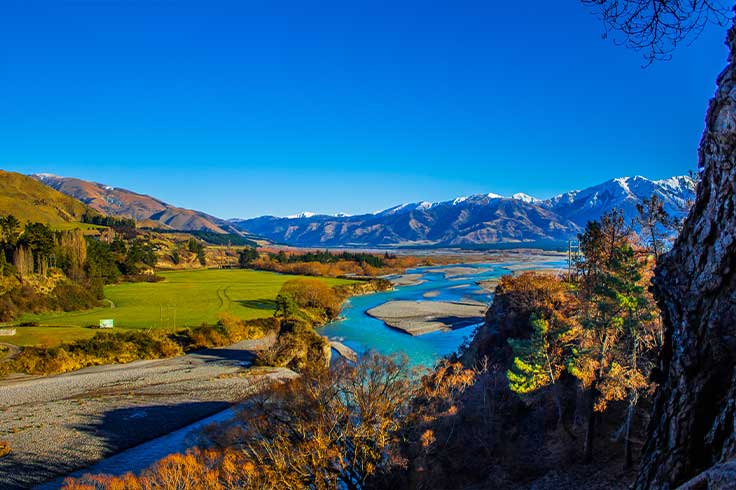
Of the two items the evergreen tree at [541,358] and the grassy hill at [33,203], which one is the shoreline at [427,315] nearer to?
the evergreen tree at [541,358]

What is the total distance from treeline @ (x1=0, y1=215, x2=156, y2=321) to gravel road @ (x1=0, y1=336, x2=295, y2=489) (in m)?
26.9

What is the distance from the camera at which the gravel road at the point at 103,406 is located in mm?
23609

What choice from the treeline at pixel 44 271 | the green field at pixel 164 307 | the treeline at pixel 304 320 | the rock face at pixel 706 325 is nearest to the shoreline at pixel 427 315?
the treeline at pixel 304 320

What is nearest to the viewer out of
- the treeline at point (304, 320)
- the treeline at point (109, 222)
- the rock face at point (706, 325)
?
the rock face at point (706, 325)

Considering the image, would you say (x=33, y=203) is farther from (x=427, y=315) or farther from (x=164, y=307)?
(x=427, y=315)

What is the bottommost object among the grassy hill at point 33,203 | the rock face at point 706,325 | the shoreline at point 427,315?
the shoreline at point 427,315

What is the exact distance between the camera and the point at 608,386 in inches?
650

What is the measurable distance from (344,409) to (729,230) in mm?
17924

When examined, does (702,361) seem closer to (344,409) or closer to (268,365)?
(344,409)

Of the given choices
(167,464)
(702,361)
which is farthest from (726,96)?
(167,464)

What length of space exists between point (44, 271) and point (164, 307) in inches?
823

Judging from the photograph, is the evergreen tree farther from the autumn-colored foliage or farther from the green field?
the green field

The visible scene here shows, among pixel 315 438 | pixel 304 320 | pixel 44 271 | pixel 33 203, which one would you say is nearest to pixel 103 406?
pixel 315 438

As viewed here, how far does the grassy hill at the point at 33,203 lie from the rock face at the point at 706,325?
144713 millimetres
